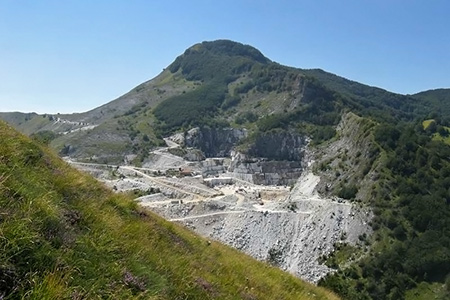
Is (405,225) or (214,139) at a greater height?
(214,139)

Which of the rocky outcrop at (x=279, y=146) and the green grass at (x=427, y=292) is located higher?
the rocky outcrop at (x=279, y=146)

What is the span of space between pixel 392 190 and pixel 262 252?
3229 centimetres

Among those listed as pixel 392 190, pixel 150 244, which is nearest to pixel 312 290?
pixel 150 244

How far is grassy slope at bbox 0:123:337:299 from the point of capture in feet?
14.2

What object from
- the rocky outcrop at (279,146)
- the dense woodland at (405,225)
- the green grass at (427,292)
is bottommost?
the green grass at (427,292)

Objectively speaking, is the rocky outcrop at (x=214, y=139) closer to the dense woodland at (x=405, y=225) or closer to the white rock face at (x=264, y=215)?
the white rock face at (x=264, y=215)

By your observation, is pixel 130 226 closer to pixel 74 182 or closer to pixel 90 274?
pixel 74 182

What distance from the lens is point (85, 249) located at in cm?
546

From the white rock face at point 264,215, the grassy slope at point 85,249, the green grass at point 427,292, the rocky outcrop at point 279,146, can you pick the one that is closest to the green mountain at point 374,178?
the green grass at point 427,292

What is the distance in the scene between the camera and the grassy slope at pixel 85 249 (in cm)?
432

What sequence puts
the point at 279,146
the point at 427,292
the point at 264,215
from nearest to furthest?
the point at 427,292 < the point at 264,215 < the point at 279,146

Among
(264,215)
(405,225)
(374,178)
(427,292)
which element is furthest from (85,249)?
(374,178)

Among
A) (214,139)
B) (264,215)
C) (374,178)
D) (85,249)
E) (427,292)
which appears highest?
(85,249)

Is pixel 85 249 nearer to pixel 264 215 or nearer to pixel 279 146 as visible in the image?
pixel 264 215
